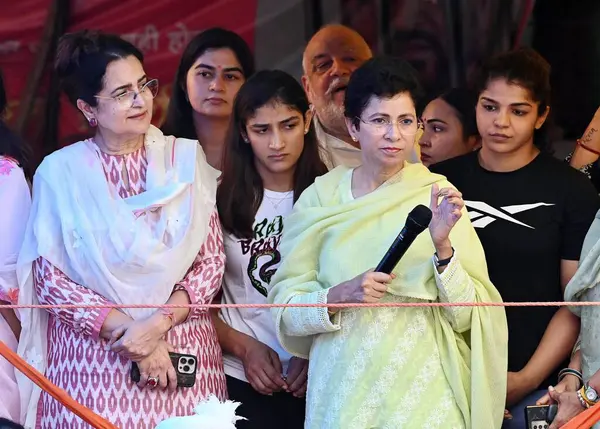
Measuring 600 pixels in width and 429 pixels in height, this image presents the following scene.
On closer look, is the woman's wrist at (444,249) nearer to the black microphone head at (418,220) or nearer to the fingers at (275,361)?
the black microphone head at (418,220)

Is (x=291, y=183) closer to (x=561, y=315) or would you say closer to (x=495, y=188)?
(x=495, y=188)

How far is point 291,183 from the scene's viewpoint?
3.50 m

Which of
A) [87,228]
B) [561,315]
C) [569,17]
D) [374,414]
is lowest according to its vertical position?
[374,414]

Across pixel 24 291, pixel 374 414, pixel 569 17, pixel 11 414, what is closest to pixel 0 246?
pixel 24 291

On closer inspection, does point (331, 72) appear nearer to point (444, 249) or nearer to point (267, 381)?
point (267, 381)

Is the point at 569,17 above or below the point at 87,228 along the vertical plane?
above

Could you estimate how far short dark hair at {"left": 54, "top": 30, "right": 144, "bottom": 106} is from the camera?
3352mm

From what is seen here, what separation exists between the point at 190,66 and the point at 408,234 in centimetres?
163

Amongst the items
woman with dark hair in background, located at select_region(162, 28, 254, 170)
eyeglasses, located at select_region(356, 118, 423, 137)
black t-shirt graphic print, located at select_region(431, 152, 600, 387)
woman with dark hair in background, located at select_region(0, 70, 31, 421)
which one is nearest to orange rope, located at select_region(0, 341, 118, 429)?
woman with dark hair in background, located at select_region(0, 70, 31, 421)

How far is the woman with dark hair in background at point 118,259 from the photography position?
3178mm

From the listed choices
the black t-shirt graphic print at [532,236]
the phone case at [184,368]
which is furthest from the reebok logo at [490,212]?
the phone case at [184,368]

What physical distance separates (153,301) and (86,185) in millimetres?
364

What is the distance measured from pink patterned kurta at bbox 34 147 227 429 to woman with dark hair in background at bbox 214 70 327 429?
108 millimetres

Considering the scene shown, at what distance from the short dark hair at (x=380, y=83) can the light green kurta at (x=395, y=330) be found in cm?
21
